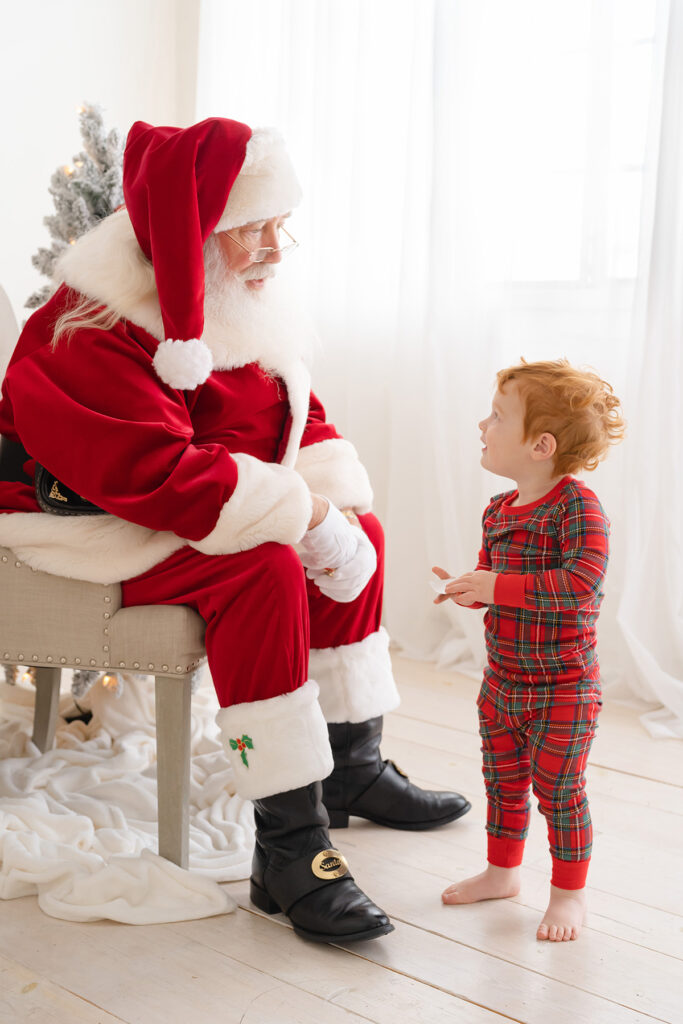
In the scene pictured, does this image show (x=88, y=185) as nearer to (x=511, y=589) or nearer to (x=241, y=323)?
(x=241, y=323)

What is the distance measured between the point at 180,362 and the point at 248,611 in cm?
37

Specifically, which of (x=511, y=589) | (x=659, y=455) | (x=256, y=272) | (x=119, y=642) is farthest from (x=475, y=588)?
(x=659, y=455)

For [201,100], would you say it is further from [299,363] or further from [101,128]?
[299,363]

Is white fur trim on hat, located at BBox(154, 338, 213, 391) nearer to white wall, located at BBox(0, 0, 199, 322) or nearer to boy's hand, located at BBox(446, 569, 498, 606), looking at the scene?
boy's hand, located at BBox(446, 569, 498, 606)

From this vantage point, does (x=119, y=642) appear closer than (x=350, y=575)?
Yes

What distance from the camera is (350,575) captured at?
1.54m

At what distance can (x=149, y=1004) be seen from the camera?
3.87 feet

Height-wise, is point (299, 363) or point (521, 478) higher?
point (299, 363)

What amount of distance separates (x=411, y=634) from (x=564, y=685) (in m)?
1.49

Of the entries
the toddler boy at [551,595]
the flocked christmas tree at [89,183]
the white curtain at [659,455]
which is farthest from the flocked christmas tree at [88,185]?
the white curtain at [659,455]

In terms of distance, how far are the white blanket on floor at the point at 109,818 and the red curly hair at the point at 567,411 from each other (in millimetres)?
805

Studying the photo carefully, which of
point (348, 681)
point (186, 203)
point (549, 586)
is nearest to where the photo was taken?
point (549, 586)

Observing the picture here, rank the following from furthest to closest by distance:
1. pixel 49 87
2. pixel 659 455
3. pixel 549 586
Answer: pixel 49 87, pixel 659 455, pixel 549 586

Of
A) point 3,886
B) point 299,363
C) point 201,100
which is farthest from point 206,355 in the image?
point 201,100
